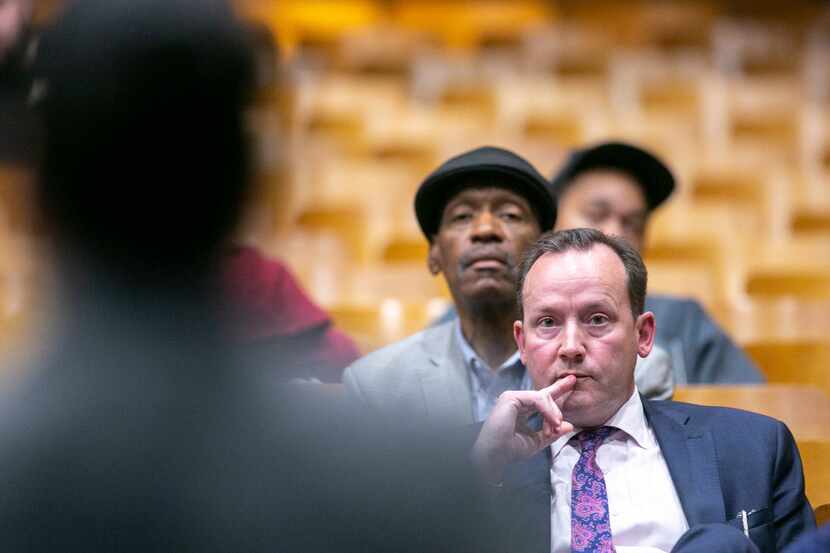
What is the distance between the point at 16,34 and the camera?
0.37 m

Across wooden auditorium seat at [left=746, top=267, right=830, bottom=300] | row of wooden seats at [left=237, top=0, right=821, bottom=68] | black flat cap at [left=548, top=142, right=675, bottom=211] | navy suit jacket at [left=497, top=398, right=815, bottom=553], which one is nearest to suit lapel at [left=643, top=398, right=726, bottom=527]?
navy suit jacket at [left=497, top=398, right=815, bottom=553]

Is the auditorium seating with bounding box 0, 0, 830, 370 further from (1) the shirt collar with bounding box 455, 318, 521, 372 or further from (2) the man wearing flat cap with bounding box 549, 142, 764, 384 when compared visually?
(1) the shirt collar with bounding box 455, 318, 521, 372

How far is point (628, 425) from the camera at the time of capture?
1.89 ft

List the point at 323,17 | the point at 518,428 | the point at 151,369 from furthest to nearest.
→ the point at 323,17
the point at 518,428
the point at 151,369

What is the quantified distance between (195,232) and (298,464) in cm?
6

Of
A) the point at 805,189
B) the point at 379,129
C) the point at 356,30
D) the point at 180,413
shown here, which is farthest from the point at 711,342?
the point at 356,30

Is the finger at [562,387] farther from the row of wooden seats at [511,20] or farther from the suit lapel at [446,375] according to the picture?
the row of wooden seats at [511,20]

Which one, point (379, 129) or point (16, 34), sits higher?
point (379, 129)

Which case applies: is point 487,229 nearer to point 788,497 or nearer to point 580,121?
point 788,497

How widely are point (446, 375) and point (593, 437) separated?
0.49 ft

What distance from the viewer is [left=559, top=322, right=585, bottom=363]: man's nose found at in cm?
57

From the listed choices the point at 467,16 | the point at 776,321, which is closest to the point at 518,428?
the point at 776,321

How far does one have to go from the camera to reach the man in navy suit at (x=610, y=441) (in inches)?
21.2

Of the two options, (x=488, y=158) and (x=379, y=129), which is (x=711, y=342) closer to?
(x=488, y=158)
